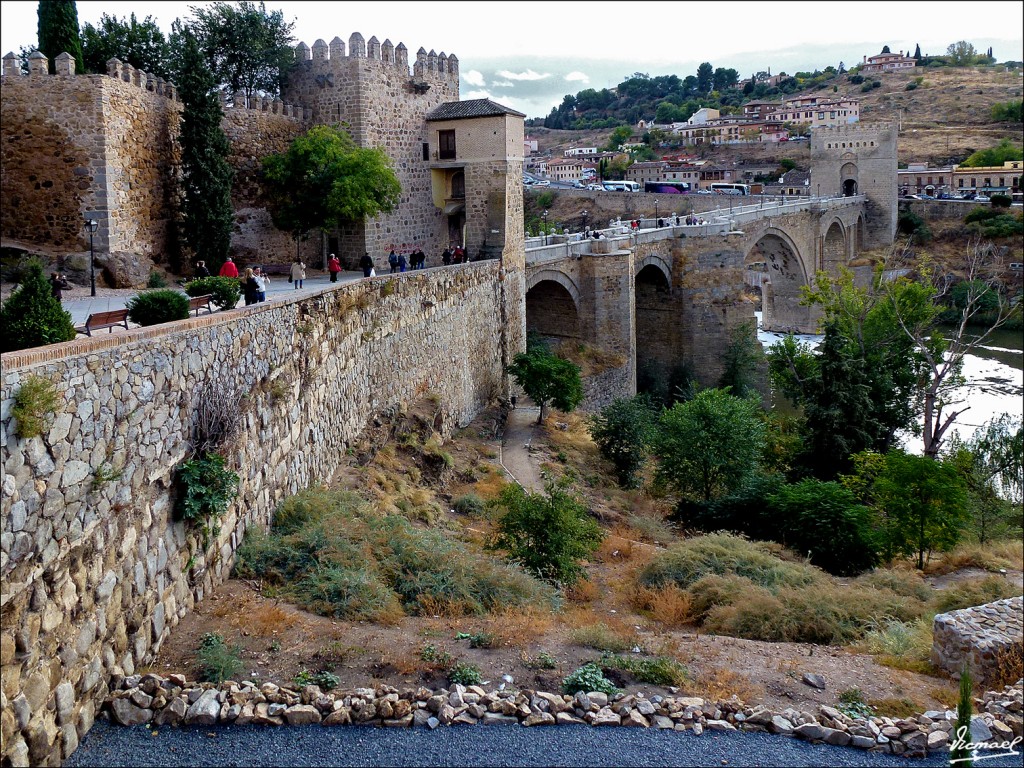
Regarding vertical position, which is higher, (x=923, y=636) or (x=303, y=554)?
(x=303, y=554)

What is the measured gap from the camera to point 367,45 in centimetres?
2002

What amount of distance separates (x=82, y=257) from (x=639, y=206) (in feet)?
160

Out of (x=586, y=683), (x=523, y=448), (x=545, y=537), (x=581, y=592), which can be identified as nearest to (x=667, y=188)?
(x=523, y=448)

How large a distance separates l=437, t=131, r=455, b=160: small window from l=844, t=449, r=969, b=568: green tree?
37.4 ft

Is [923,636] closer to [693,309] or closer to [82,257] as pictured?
[82,257]

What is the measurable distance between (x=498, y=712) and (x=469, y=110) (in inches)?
647

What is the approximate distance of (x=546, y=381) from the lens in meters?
19.6

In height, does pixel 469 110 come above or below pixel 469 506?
above

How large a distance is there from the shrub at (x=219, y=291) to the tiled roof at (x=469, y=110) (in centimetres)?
1162

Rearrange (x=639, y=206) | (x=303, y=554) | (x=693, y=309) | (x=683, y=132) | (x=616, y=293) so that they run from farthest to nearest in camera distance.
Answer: (x=683, y=132), (x=639, y=206), (x=693, y=309), (x=616, y=293), (x=303, y=554)

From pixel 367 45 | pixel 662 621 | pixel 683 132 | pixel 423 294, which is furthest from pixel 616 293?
pixel 683 132

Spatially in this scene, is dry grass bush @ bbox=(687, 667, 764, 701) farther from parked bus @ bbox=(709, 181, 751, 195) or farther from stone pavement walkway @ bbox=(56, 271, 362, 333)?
parked bus @ bbox=(709, 181, 751, 195)

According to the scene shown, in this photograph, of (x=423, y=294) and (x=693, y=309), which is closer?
(x=423, y=294)

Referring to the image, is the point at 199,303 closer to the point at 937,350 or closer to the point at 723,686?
the point at 723,686
